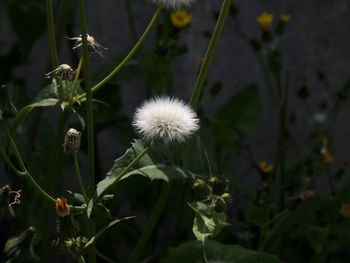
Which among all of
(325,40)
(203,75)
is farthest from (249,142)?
(203,75)

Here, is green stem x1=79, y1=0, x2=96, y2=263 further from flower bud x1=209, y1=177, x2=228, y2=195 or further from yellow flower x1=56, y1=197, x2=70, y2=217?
flower bud x1=209, y1=177, x2=228, y2=195

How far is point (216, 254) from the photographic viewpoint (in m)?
1.45

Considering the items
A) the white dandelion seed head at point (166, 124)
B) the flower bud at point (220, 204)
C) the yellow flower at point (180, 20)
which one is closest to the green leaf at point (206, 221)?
the flower bud at point (220, 204)

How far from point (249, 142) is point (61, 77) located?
1.18m

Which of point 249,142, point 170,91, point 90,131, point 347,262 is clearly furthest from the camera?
point 249,142

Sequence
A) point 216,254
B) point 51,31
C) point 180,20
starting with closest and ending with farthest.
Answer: point 51,31, point 216,254, point 180,20

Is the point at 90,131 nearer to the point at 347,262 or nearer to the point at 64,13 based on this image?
the point at 64,13

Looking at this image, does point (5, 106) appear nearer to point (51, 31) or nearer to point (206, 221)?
point (51, 31)

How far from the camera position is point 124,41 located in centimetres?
224

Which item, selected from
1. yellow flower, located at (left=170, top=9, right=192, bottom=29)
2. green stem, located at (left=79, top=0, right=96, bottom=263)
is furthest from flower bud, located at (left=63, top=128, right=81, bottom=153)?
yellow flower, located at (left=170, top=9, right=192, bottom=29)

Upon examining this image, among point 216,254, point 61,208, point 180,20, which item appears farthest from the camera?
point 180,20

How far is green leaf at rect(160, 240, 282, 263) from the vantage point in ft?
4.66

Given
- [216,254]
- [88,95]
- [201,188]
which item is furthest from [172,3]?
[216,254]

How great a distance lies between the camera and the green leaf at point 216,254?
4.66 feet
